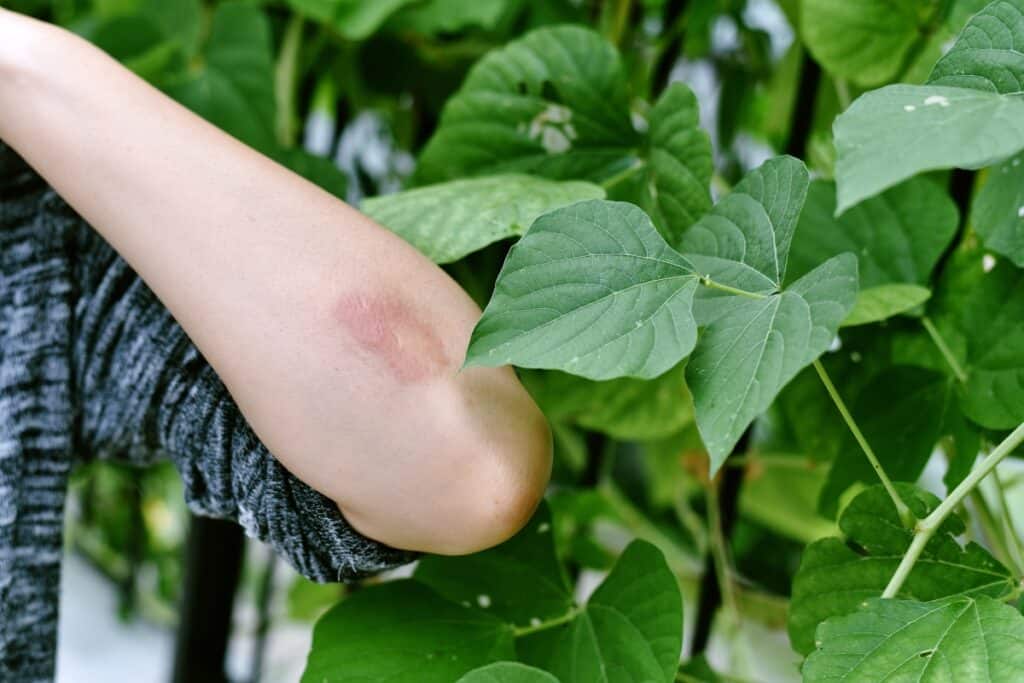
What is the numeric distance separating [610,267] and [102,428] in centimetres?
20

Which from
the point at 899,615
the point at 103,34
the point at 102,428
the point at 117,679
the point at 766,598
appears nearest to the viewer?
the point at 899,615

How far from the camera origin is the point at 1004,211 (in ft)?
0.98

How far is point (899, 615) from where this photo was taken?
0.27 metres

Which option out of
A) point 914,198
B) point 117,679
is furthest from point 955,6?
point 117,679

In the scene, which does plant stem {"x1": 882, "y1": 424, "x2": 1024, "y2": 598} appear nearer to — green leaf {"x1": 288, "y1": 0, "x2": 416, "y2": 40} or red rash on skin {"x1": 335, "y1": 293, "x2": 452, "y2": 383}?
red rash on skin {"x1": 335, "y1": 293, "x2": 452, "y2": 383}

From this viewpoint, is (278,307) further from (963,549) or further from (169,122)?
(963,549)

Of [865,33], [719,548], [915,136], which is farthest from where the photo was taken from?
[719,548]

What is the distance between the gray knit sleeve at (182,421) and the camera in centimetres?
32

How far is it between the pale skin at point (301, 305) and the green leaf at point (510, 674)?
0.04 metres

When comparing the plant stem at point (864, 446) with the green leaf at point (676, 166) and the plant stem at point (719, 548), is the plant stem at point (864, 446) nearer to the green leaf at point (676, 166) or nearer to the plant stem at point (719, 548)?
the green leaf at point (676, 166)

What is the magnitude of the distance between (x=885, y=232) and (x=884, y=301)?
48 mm

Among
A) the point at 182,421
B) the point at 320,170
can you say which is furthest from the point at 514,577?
the point at 320,170

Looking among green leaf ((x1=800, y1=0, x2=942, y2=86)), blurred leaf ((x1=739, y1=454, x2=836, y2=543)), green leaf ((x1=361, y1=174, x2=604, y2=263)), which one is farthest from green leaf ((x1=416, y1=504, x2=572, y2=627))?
blurred leaf ((x1=739, y1=454, x2=836, y2=543))

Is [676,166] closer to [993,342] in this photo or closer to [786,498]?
[993,342]
